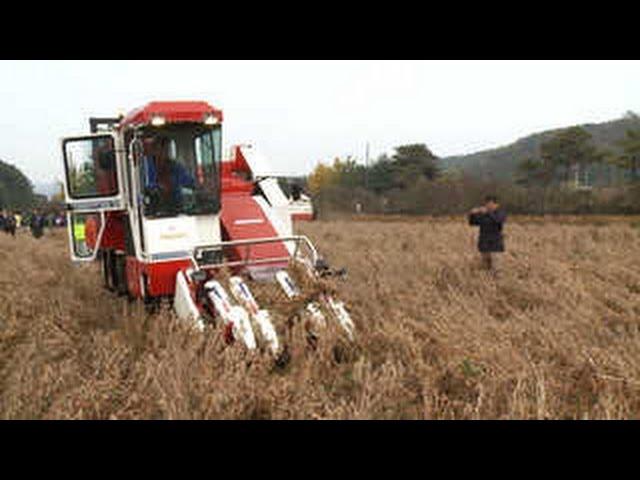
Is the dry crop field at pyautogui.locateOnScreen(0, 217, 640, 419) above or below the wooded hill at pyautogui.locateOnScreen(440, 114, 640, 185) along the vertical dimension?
below

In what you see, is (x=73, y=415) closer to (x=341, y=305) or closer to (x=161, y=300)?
(x=341, y=305)

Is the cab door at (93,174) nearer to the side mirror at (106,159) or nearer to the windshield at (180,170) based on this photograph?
the side mirror at (106,159)

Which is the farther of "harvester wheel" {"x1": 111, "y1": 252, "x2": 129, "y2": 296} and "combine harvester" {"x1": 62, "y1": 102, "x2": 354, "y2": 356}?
"harvester wheel" {"x1": 111, "y1": 252, "x2": 129, "y2": 296}

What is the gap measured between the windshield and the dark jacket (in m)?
4.59

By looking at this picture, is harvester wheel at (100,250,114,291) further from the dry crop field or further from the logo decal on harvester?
the logo decal on harvester

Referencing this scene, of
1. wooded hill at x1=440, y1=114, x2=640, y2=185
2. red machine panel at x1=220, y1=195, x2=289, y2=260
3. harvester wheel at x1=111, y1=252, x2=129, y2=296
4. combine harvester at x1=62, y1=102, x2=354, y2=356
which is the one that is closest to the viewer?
combine harvester at x1=62, y1=102, x2=354, y2=356

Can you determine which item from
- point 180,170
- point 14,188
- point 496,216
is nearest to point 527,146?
point 14,188

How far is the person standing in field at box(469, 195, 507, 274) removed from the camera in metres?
8.98

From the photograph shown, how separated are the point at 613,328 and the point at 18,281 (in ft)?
29.8

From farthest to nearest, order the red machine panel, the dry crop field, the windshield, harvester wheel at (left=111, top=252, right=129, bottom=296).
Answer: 1. harvester wheel at (left=111, top=252, right=129, bottom=296)
2. the red machine panel
3. the windshield
4. the dry crop field

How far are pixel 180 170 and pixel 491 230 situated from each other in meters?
5.11

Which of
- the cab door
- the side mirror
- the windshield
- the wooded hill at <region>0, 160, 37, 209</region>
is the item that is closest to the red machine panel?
the windshield

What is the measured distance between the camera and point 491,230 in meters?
8.99

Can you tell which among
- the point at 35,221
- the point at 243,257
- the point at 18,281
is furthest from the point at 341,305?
the point at 35,221
